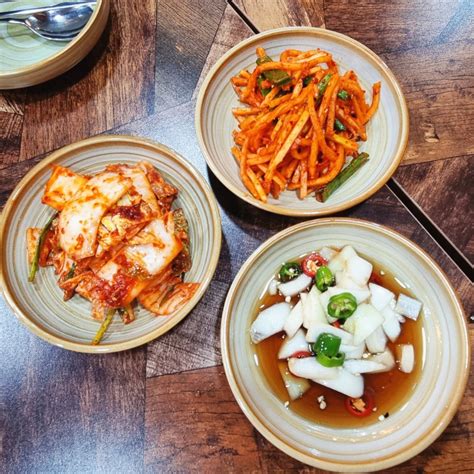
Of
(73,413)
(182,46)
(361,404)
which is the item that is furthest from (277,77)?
(73,413)

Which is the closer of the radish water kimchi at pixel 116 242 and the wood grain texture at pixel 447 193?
the radish water kimchi at pixel 116 242

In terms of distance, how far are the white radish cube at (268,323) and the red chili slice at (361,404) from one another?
0.35 meters

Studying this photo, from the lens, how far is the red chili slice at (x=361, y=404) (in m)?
1.79

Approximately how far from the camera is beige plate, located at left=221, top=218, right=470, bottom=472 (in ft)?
5.34

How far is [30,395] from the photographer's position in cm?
194

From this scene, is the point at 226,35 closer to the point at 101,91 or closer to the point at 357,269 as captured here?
the point at 101,91

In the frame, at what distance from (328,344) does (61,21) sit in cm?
163

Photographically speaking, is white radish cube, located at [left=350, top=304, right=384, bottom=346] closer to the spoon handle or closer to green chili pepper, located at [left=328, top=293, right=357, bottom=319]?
green chili pepper, located at [left=328, top=293, right=357, bottom=319]

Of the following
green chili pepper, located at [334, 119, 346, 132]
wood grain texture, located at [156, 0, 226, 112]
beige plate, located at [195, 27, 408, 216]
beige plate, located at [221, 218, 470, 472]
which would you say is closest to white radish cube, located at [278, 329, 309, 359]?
beige plate, located at [221, 218, 470, 472]

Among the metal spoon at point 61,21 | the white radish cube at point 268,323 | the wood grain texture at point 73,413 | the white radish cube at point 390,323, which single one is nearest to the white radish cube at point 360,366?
the white radish cube at point 390,323

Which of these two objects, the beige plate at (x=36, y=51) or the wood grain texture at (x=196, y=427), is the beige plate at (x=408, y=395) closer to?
the wood grain texture at (x=196, y=427)

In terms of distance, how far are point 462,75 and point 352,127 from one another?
0.56 m

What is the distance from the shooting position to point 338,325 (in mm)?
1802

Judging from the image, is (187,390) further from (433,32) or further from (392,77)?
(433,32)
